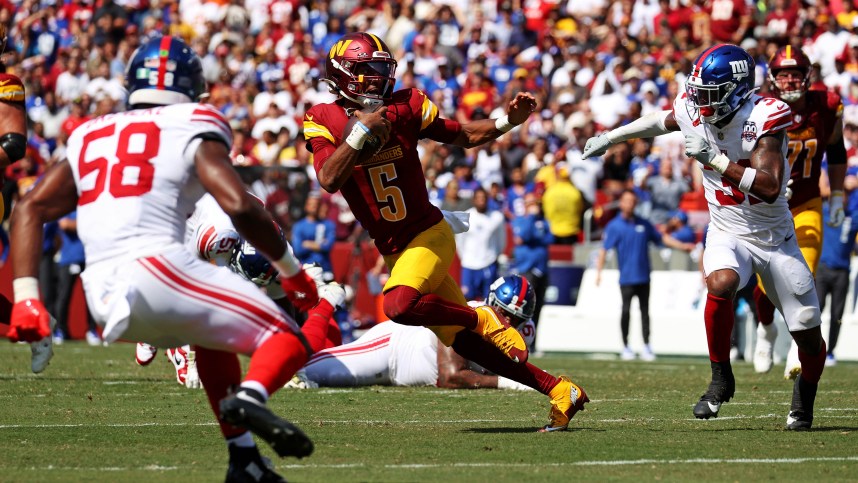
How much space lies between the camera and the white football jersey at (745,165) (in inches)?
278

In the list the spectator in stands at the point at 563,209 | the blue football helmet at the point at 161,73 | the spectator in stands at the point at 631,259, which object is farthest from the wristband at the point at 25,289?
the spectator in stands at the point at 563,209

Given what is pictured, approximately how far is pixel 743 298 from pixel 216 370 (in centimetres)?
988

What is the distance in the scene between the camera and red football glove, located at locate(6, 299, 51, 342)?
4.91 m

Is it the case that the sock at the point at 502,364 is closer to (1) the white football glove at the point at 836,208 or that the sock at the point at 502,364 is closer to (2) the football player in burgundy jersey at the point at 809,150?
(2) the football player in burgundy jersey at the point at 809,150

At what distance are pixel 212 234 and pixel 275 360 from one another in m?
4.35

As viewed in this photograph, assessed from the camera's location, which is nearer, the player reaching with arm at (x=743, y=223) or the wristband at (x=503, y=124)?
the player reaching with arm at (x=743, y=223)

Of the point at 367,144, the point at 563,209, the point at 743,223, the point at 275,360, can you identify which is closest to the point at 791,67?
the point at 743,223

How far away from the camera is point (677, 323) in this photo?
15.1m

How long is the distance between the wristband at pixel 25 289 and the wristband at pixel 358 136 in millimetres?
1904

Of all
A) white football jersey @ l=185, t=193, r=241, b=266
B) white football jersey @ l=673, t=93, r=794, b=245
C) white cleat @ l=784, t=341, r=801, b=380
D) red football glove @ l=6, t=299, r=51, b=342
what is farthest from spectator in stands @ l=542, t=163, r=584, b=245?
red football glove @ l=6, t=299, r=51, b=342

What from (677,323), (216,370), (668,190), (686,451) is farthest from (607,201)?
(216,370)

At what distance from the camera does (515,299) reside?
30.7 feet

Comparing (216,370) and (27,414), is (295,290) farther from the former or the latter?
(27,414)

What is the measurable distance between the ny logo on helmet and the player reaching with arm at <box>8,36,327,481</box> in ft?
9.88
